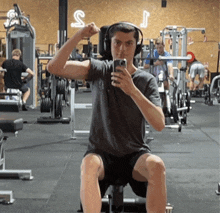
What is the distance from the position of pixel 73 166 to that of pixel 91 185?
2.05m

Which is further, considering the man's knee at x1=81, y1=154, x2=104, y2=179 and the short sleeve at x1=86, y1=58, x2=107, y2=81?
the short sleeve at x1=86, y1=58, x2=107, y2=81

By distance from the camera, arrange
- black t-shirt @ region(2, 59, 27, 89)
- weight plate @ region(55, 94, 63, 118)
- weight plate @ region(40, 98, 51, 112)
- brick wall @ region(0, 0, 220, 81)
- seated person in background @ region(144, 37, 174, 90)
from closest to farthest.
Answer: seated person in background @ region(144, 37, 174, 90) < weight plate @ region(55, 94, 63, 118) < weight plate @ region(40, 98, 51, 112) < black t-shirt @ region(2, 59, 27, 89) < brick wall @ region(0, 0, 220, 81)

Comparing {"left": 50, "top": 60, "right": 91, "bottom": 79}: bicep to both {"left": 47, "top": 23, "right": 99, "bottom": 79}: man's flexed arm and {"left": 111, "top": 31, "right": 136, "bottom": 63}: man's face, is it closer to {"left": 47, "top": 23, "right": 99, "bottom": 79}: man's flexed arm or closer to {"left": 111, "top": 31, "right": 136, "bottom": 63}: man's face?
{"left": 47, "top": 23, "right": 99, "bottom": 79}: man's flexed arm

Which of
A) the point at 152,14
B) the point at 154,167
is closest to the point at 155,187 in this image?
the point at 154,167

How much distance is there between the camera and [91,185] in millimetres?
1697

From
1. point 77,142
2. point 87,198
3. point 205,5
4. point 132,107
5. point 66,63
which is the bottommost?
point 77,142

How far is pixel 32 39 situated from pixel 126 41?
711 centimetres

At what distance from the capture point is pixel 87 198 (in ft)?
5.51

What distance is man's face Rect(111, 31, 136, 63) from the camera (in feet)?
5.96

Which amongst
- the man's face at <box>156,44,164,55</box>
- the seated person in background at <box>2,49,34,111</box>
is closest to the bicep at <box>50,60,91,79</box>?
the man's face at <box>156,44,164,55</box>

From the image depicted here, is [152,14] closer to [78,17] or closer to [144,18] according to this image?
[144,18]

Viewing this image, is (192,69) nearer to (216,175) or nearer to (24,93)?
(24,93)

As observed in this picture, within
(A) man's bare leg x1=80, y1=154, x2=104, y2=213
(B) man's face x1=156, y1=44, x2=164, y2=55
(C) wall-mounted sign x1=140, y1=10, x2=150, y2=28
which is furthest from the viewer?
(C) wall-mounted sign x1=140, y1=10, x2=150, y2=28

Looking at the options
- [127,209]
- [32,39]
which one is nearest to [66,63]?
[127,209]
